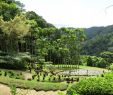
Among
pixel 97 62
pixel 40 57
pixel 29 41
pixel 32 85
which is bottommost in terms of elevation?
pixel 97 62

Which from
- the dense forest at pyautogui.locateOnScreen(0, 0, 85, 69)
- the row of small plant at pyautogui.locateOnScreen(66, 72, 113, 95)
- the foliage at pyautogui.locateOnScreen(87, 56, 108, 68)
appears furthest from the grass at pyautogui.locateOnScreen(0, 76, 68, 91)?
the foliage at pyautogui.locateOnScreen(87, 56, 108, 68)

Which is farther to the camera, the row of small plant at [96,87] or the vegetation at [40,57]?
the vegetation at [40,57]

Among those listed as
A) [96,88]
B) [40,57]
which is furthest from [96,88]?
[40,57]

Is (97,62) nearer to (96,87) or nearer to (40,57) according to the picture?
(40,57)

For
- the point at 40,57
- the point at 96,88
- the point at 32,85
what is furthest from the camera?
the point at 40,57

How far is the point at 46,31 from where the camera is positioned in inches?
1852

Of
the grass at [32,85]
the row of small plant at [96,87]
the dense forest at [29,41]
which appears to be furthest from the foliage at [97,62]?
the row of small plant at [96,87]

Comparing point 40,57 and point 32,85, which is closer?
point 32,85

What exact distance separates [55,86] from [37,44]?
66.6 ft

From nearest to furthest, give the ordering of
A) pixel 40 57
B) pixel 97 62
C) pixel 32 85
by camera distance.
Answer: pixel 32 85
pixel 40 57
pixel 97 62

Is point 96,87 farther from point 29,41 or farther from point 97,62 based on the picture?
point 97,62

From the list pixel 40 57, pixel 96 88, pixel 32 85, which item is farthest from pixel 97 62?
pixel 96 88

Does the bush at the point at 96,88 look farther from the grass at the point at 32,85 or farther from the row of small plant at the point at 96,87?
the grass at the point at 32,85

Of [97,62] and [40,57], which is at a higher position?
[40,57]
